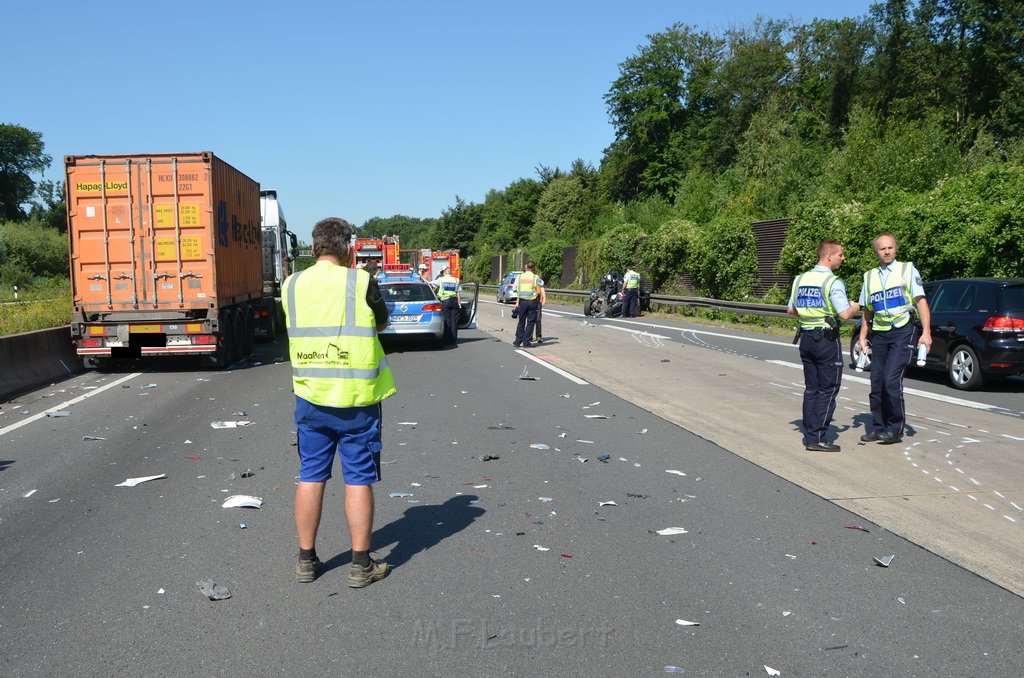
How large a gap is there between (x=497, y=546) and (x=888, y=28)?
50235 millimetres

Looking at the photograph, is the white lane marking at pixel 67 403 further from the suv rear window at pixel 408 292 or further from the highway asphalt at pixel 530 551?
the suv rear window at pixel 408 292

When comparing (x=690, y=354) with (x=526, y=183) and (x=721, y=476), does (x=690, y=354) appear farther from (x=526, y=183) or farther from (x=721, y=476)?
(x=526, y=183)

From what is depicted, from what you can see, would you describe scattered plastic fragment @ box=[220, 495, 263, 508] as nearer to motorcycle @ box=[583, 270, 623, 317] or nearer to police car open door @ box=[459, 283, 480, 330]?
police car open door @ box=[459, 283, 480, 330]

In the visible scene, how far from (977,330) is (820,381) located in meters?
5.22

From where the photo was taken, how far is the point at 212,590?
459cm

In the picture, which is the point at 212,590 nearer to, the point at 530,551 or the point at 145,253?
the point at 530,551

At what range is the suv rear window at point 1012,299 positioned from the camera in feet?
39.3

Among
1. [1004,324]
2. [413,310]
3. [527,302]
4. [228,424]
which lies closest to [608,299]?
[527,302]

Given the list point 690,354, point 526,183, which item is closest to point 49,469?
point 690,354

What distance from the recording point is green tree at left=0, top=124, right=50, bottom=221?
93.1 metres

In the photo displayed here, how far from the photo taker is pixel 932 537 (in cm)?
550

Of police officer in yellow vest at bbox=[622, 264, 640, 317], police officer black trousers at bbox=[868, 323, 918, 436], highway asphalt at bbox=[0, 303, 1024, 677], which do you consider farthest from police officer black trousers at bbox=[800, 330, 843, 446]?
police officer in yellow vest at bbox=[622, 264, 640, 317]

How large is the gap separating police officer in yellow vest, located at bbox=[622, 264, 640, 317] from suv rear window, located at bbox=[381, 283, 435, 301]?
1267cm

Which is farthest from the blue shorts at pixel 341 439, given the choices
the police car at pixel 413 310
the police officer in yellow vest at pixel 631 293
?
the police officer in yellow vest at pixel 631 293
